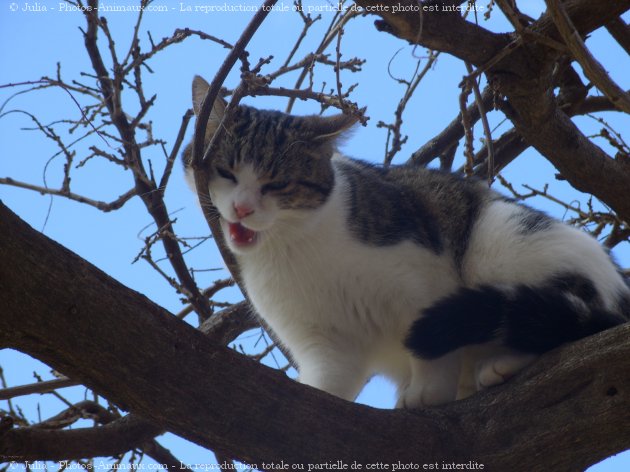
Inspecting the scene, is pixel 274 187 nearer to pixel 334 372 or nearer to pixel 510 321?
pixel 334 372

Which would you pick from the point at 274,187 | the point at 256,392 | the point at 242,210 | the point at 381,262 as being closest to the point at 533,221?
the point at 381,262

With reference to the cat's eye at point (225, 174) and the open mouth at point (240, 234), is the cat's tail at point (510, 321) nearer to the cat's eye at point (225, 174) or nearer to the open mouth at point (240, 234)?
the open mouth at point (240, 234)

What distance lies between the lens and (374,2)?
2.41 m

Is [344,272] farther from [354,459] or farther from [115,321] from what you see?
[115,321]

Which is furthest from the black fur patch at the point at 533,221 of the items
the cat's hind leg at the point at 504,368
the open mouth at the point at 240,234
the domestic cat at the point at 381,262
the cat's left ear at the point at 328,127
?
the open mouth at the point at 240,234

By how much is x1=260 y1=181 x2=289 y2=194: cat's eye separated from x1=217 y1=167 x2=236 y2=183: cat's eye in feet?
0.45

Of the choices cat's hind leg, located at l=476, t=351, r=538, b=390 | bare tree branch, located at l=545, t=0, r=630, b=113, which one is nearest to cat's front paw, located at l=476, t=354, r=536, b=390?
cat's hind leg, located at l=476, t=351, r=538, b=390

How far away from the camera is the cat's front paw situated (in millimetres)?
2668

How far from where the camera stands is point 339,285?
315 cm

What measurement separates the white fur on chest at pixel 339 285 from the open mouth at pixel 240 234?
0.44ft

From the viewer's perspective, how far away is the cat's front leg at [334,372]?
3.14 m

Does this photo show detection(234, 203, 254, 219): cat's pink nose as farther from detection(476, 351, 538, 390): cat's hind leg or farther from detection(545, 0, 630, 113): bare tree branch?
detection(545, 0, 630, 113): bare tree branch

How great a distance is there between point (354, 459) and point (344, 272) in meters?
0.99

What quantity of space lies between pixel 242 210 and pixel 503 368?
1.21 m
